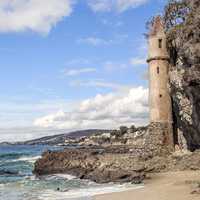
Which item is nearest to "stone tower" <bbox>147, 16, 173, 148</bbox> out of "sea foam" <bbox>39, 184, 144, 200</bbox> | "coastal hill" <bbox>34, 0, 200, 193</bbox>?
"coastal hill" <bbox>34, 0, 200, 193</bbox>

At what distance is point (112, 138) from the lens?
136875mm

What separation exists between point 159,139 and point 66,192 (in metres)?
11.3

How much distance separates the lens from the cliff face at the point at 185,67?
31.4m

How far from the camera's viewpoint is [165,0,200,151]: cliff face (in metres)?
31.4

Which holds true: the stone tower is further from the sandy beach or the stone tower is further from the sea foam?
the sea foam

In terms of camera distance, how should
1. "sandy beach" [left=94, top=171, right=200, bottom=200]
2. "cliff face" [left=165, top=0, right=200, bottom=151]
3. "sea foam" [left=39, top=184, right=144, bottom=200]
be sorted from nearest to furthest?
"sandy beach" [left=94, top=171, right=200, bottom=200]
"sea foam" [left=39, top=184, right=144, bottom=200]
"cliff face" [left=165, top=0, right=200, bottom=151]

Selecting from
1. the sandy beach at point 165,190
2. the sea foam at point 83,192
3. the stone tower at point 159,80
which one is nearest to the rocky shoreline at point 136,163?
the stone tower at point 159,80

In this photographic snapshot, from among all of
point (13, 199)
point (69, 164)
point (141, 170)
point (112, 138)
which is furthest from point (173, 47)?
point (112, 138)

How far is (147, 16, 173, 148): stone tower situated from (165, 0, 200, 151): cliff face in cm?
65

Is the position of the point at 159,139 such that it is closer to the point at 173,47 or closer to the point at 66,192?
the point at 173,47

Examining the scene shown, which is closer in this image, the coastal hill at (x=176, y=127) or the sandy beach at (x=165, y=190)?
the sandy beach at (x=165, y=190)

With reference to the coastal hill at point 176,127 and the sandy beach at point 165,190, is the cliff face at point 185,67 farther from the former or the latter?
the sandy beach at point 165,190

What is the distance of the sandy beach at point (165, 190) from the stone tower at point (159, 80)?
7.06 metres

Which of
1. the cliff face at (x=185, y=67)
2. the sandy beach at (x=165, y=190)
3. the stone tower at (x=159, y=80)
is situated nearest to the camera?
the sandy beach at (x=165, y=190)
